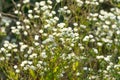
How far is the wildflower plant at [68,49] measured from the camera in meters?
3.94

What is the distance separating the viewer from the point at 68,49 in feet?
13.0

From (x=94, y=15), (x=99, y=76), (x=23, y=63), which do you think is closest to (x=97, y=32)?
(x=94, y=15)

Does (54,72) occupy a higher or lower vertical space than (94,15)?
lower

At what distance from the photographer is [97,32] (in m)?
4.56

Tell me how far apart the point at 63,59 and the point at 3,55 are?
31.6 inches

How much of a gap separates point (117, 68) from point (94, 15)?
3.35 feet

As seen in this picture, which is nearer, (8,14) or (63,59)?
(63,59)

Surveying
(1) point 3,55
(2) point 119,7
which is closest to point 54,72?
(1) point 3,55

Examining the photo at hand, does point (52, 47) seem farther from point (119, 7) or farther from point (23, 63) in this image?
point (119, 7)

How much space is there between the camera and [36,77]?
13.4ft

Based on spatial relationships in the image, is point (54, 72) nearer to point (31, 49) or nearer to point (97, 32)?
point (31, 49)

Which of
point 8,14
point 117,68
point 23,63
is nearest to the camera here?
point 117,68

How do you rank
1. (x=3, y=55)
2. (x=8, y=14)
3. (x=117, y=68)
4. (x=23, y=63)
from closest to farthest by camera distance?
(x=117, y=68) → (x=23, y=63) → (x=3, y=55) → (x=8, y=14)

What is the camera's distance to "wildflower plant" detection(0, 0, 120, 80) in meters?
3.94
